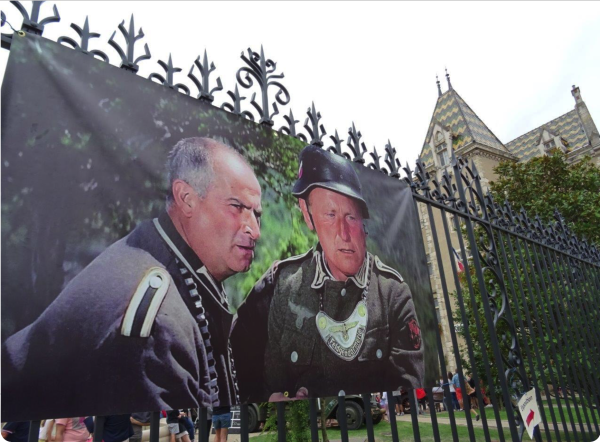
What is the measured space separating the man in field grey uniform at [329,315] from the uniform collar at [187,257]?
210 mm

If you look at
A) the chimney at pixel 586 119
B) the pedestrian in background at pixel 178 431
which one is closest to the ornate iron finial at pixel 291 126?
the pedestrian in background at pixel 178 431

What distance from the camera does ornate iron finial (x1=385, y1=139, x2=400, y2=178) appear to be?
3631 mm

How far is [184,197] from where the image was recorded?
221 cm

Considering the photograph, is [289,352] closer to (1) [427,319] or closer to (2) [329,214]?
(2) [329,214]

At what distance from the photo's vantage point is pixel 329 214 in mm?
3002

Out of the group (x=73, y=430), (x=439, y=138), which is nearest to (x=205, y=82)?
(x=73, y=430)

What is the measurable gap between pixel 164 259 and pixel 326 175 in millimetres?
1448

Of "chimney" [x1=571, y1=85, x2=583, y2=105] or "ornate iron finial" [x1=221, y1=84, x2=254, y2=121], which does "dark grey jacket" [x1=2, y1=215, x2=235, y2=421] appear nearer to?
"ornate iron finial" [x1=221, y1=84, x2=254, y2=121]

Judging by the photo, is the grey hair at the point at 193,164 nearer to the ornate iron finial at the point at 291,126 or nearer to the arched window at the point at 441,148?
the ornate iron finial at the point at 291,126

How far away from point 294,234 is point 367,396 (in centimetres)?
114

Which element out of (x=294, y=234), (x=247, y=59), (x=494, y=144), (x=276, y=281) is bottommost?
(x=276, y=281)

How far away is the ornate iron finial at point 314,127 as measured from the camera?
3.08 meters

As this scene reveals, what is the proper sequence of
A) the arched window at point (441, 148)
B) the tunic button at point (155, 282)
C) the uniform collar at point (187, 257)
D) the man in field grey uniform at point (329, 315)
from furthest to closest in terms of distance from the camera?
the arched window at point (441, 148), the man in field grey uniform at point (329, 315), the uniform collar at point (187, 257), the tunic button at point (155, 282)

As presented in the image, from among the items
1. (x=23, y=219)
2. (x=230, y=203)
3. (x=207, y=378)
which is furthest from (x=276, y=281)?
(x=23, y=219)
